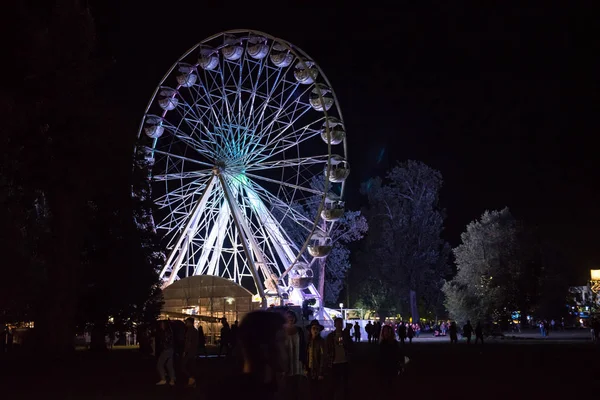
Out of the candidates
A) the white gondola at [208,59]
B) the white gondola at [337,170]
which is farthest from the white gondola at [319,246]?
the white gondola at [208,59]

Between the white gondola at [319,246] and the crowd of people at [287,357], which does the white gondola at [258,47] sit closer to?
the white gondola at [319,246]

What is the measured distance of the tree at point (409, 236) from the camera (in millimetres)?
72812

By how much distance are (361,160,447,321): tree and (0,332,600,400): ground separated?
46.5 metres

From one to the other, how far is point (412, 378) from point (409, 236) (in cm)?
5527

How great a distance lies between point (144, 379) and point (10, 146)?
9374mm

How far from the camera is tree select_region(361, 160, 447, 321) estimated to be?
239ft

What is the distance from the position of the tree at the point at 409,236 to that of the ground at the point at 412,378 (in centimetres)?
4646

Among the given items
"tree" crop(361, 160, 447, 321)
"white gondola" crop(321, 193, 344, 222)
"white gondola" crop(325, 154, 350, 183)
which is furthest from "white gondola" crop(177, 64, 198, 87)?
"tree" crop(361, 160, 447, 321)

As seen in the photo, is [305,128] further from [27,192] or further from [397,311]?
[397,311]

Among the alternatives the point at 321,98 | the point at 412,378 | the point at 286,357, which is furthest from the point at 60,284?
the point at 286,357

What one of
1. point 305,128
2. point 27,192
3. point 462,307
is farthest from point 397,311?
point 27,192

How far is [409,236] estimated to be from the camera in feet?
240

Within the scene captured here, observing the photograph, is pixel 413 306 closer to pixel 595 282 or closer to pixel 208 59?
pixel 595 282

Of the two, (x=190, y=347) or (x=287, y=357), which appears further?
(x=190, y=347)
